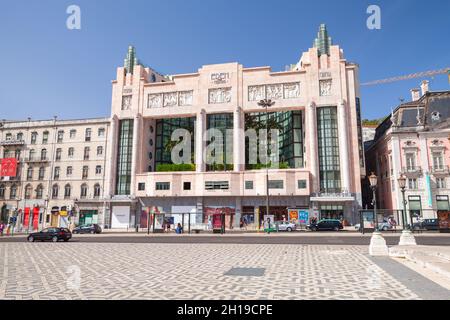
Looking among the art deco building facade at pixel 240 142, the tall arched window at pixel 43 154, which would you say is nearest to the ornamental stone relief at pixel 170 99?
the art deco building facade at pixel 240 142

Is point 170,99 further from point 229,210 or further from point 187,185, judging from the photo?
point 229,210

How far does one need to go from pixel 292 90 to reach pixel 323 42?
Answer: 32.3ft

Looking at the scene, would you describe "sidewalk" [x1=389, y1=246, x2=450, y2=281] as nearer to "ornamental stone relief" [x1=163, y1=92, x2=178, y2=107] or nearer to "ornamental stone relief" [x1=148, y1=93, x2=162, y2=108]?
"ornamental stone relief" [x1=163, y1=92, x2=178, y2=107]

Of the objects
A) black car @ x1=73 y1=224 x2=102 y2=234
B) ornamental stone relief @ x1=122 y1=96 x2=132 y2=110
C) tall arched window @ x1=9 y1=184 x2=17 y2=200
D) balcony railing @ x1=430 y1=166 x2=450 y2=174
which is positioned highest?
ornamental stone relief @ x1=122 y1=96 x2=132 y2=110

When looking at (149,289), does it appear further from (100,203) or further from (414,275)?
(100,203)

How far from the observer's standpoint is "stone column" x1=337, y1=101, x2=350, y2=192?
1939 inches

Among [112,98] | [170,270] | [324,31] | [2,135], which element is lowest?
[170,270]

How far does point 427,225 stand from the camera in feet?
114

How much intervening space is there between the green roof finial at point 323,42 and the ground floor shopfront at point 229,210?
2570cm

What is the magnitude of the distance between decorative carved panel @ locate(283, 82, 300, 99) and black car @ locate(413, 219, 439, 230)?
27.8m

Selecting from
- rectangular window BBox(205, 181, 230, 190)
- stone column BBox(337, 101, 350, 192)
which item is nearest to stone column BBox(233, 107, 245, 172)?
rectangular window BBox(205, 181, 230, 190)

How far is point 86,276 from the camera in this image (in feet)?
30.8
